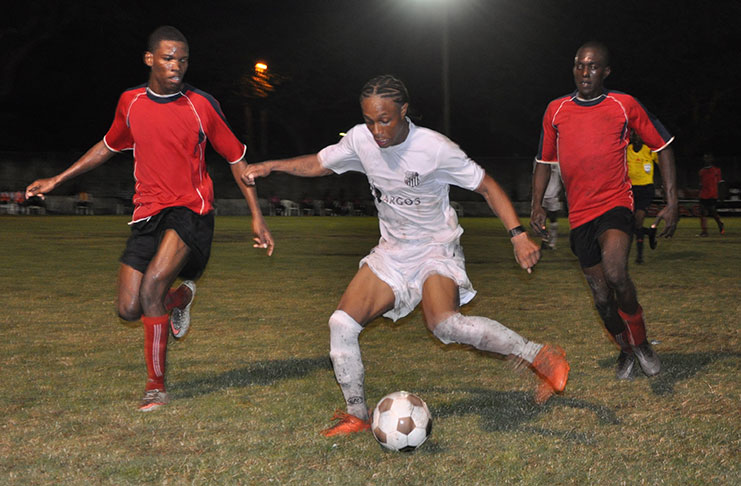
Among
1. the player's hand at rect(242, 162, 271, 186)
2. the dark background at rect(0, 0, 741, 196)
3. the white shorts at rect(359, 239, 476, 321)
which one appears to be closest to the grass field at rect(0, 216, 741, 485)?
the white shorts at rect(359, 239, 476, 321)

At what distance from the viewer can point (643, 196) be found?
406 inches

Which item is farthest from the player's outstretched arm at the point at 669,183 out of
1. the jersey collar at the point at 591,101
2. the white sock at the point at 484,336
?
the white sock at the point at 484,336

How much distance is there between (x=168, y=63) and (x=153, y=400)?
192 cm

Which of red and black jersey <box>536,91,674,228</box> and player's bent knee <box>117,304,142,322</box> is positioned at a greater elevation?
red and black jersey <box>536,91,674,228</box>

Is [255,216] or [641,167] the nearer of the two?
[255,216]

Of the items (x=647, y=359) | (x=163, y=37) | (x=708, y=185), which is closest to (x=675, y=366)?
(x=647, y=359)

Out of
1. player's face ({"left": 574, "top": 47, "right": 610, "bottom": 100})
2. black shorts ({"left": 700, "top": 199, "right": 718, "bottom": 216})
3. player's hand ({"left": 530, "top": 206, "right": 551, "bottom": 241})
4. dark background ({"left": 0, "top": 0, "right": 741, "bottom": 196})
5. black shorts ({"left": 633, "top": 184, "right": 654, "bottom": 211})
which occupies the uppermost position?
dark background ({"left": 0, "top": 0, "right": 741, "bottom": 196})

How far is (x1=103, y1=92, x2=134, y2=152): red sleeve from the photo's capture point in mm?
5141

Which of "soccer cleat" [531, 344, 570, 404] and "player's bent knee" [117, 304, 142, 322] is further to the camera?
"player's bent knee" [117, 304, 142, 322]

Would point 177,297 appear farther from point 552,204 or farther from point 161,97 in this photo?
point 552,204

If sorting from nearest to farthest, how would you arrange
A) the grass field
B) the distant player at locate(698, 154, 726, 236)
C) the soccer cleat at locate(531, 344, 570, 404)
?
the grass field, the soccer cleat at locate(531, 344, 570, 404), the distant player at locate(698, 154, 726, 236)

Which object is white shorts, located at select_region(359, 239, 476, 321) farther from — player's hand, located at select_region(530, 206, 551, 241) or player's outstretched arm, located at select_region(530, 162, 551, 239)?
player's outstretched arm, located at select_region(530, 162, 551, 239)

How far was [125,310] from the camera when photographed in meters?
5.21

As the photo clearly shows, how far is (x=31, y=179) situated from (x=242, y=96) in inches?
457
